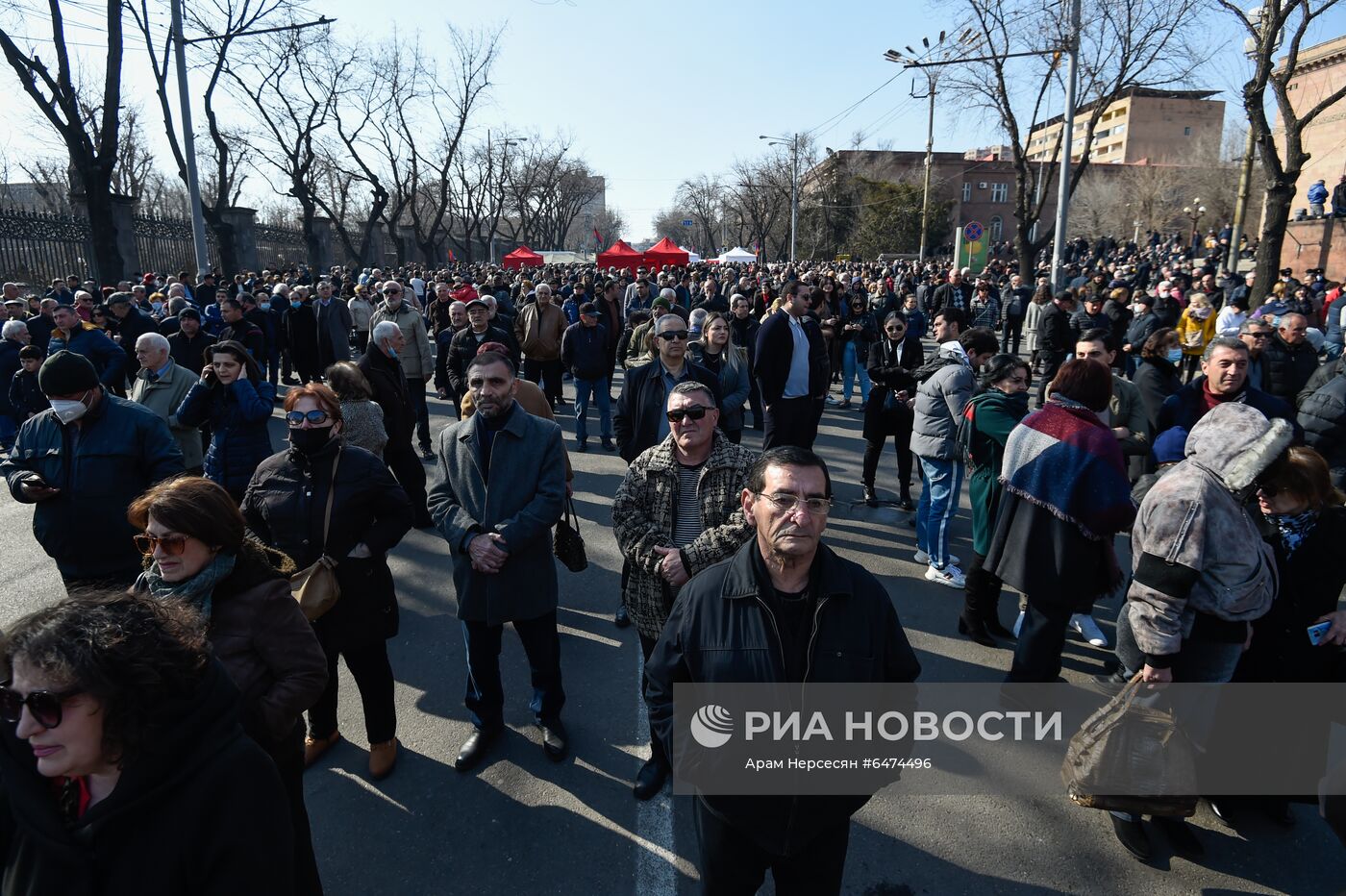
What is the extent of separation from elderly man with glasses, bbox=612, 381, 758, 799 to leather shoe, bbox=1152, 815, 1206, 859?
209cm

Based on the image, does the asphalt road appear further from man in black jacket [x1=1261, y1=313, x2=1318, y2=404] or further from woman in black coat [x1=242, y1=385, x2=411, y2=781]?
man in black jacket [x1=1261, y1=313, x2=1318, y2=404]

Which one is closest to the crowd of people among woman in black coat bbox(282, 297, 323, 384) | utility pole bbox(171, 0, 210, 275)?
woman in black coat bbox(282, 297, 323, 384)

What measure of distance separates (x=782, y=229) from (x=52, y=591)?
58.8 m

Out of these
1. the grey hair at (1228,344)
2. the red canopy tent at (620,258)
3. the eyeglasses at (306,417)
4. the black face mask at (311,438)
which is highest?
the red canopy tent at (620,258)

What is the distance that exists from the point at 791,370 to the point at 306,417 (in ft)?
14.5

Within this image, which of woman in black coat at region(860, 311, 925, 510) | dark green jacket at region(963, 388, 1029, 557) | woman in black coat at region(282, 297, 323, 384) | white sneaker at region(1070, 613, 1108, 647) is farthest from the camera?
woman in black coat at region(282, 297, 323, 384)

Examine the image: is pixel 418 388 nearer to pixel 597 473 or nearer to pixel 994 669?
pixel 597 473

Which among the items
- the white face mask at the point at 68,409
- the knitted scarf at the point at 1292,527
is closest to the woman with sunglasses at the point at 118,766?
the white face mask at the point at 68,409

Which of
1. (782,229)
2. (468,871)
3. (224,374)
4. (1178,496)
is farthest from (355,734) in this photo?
(782,229)

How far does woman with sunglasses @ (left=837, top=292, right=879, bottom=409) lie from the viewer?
37.0ft

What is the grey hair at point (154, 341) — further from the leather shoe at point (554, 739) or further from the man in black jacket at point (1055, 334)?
the man in black jacket at point (1055, 334)

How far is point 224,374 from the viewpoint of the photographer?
4.86m

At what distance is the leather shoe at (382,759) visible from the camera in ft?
11.4

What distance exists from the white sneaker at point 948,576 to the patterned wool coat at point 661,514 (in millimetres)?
2935
